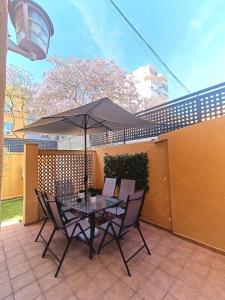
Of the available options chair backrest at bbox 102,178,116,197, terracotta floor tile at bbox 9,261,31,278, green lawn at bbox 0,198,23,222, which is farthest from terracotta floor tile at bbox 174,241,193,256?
green lawn at bbox 0,198,23,222

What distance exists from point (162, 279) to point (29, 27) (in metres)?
4.99

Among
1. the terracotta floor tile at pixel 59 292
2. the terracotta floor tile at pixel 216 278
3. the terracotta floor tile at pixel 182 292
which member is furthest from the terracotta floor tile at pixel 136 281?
the terracotta floor tile at pixel 216 278

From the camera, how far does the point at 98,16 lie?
18.6ft

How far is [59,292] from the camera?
214 cm

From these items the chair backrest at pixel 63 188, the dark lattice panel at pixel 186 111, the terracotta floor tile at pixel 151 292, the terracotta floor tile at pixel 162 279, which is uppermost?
the dark lattice panel at pixel 186 111

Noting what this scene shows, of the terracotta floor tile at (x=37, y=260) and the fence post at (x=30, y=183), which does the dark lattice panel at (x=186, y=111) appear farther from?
the terracotta floor tile at (x=37, y=260)

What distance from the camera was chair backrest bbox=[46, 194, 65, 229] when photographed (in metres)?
2.59

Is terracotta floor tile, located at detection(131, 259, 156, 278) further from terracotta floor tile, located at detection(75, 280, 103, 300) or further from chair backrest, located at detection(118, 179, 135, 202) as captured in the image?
chair backrest, located at detection(118, 179, 135, 202)

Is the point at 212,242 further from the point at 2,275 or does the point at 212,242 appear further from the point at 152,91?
the point at 152,91

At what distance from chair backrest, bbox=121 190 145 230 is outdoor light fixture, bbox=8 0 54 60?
3685 mm

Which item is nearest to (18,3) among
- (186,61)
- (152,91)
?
(186,61)

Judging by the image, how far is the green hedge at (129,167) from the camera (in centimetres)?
439

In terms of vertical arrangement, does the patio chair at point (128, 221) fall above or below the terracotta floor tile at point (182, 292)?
above

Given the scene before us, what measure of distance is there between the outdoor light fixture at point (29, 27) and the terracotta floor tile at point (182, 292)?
488cm
